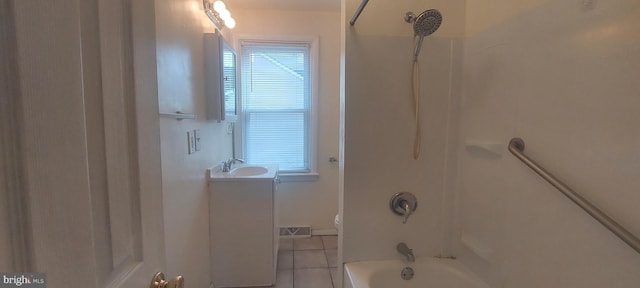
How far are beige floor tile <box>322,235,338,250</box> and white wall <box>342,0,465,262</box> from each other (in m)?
1.29

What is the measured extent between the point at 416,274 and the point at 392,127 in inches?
33.2

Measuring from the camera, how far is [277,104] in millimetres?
2949

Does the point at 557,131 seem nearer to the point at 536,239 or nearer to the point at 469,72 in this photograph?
the point at 536,239

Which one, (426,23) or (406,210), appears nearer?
(426,23)

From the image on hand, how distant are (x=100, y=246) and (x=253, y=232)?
66.2 inches

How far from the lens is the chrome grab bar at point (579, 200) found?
2.52 ft

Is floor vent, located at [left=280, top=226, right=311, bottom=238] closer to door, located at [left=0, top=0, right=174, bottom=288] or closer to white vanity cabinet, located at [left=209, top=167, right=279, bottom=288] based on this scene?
white vanity cabinet, located at [left=209, top=167, right=279, bottom=288]

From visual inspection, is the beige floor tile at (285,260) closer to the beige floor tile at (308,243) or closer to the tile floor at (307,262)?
the tile floor at (307,262)

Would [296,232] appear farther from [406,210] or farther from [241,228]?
[406,210]

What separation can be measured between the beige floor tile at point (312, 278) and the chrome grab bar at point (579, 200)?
1.66m

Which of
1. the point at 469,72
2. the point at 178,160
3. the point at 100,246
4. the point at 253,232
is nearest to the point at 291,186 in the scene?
the point at 253,232

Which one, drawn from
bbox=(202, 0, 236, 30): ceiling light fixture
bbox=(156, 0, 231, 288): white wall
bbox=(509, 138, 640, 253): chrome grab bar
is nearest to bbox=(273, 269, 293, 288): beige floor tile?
bbox=(156, 0, 231, 288): white wall

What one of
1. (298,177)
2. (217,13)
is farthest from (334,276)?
(217,13)

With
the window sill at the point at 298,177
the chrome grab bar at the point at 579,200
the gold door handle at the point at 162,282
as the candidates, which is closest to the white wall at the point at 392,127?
the chrome grab bar at the point at 579,200
